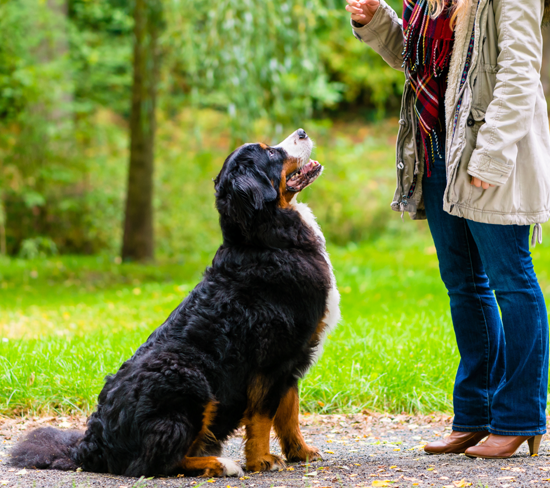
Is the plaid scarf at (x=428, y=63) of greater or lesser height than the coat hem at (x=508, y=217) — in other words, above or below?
above

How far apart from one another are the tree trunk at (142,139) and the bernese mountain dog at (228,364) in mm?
7303

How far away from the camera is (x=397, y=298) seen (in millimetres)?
7082

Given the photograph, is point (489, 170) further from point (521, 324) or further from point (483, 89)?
point (521, 324)

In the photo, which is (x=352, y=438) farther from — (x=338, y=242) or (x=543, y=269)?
(x=338, y=242)

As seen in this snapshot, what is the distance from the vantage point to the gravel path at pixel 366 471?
2.43 m

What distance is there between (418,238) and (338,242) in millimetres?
1810

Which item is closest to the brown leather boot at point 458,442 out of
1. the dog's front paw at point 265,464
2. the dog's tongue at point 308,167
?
→ the dog's front paw at point 265,464

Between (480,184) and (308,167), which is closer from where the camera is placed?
(480,184)

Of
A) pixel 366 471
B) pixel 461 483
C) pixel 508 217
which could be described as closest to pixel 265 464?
pixel 366 471

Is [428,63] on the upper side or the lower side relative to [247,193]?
upper

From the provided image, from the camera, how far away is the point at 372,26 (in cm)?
300

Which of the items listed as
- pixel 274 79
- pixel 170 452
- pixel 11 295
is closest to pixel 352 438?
pixel 170 452

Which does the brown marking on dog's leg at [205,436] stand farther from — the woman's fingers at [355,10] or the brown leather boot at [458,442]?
the woman's fingers at [355,10]

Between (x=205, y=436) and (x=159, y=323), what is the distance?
3351 mm
